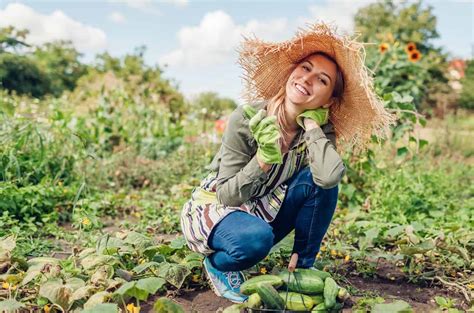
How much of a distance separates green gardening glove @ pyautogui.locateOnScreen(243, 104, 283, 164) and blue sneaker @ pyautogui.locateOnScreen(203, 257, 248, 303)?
0.63 metres

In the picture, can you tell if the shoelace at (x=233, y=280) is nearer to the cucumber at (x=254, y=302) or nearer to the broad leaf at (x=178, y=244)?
the cucumber at (x=254, y=302)

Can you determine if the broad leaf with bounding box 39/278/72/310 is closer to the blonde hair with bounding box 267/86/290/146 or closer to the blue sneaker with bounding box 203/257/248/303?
the blue sneaker with bounding box 203/257/248/303

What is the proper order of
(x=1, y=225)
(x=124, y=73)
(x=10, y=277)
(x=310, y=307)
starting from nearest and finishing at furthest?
1. (x=310, y=307)
2. (x=10, y=277)
3. (x=1, y=225)
4. (x=124, y=73)

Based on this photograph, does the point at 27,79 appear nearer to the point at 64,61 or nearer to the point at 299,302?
the point at 64,61

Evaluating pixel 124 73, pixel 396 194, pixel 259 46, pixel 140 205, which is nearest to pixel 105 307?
pixel 259 46

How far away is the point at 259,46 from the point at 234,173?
68 centimetres

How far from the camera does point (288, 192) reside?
2.79 meters

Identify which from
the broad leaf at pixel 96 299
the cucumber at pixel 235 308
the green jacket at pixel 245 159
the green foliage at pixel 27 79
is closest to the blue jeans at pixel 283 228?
the green jacket at pixel 245 159

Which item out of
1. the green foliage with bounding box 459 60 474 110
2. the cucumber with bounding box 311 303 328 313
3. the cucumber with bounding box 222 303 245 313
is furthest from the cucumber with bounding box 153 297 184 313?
the green foliage with bounding box 459 60 474 110

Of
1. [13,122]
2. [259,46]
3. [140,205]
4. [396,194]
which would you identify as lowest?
[140,205]

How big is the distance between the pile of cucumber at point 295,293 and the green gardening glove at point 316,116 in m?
0.71

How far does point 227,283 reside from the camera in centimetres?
268

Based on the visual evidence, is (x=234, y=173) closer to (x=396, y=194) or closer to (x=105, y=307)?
(x=105, y=307)

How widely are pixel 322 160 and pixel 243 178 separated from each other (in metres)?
0.39
